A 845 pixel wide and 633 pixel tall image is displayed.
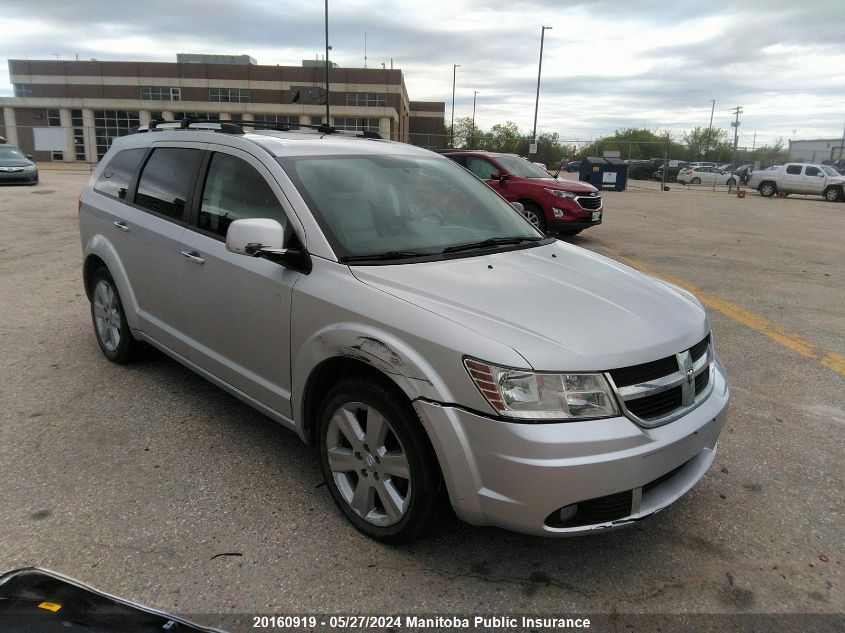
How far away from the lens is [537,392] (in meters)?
2.23

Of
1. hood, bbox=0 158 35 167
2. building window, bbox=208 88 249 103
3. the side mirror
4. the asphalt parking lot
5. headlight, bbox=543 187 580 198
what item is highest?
building window, bbox=208 88 249 103

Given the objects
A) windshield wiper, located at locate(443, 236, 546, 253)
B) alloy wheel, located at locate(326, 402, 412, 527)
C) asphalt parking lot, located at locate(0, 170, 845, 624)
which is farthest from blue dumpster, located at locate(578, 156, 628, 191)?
alloy wheel, located at locate(326, 402, 412, 527)

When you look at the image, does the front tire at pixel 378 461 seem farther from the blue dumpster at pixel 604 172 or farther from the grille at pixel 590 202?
the blue dumpster at pixel 604 172

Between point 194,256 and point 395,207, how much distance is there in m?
1.16

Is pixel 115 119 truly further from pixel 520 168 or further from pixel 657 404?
pixel 657 404

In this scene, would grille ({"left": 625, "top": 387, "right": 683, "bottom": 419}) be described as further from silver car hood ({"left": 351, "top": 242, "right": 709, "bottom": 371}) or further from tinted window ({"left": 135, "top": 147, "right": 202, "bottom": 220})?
tinted window ({"left": 135, "top": 147, "right": 202, "bottom": 220})

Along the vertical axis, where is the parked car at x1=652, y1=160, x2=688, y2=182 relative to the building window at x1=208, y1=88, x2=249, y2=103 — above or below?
below

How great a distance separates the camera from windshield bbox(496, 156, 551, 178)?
12566 mm

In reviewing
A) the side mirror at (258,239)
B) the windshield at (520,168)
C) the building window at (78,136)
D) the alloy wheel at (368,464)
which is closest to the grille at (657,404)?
the alloy wheel at (368,464)

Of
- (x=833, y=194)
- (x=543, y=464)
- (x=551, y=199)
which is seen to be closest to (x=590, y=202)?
(x=551, y=199)

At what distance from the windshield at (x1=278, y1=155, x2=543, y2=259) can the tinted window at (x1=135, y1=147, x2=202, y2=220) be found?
0.87 meters

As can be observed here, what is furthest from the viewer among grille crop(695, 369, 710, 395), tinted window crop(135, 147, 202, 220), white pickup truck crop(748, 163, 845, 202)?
white pickup truck crop(748, 163, 845, 202)

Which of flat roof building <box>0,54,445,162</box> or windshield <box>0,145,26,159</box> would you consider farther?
flat roof building <box>0,54,445,162</box>

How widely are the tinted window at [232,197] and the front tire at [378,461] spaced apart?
1.00 m
